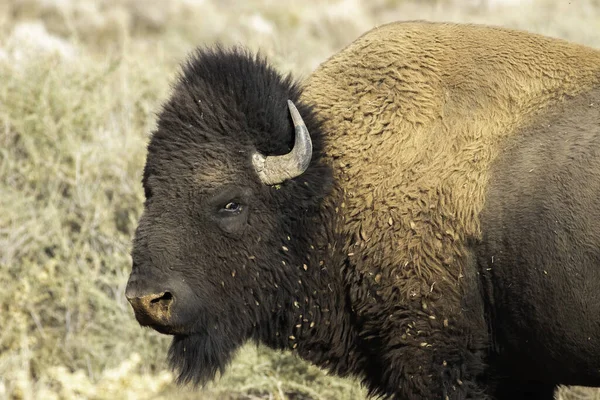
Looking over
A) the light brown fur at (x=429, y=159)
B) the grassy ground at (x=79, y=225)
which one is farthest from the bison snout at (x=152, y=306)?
the grassy ground at (x=79, y=225)

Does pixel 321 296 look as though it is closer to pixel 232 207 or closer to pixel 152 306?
pixel 232 207

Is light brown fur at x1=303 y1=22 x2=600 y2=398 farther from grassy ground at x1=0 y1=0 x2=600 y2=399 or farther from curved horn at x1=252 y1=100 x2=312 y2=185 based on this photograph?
grassy ground at x1=0 y1=0 x2=600 y2=399

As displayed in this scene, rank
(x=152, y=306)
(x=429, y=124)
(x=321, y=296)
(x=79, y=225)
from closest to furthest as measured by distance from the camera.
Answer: (x=152, y=306)
(x=429, y=124)
(x=321, y=296)
(x=79, y=225)

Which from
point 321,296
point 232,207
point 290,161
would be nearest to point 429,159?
point 290,161

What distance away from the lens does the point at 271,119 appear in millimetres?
4305

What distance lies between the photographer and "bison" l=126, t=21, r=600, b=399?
3.91m

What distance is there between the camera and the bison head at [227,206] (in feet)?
13.7

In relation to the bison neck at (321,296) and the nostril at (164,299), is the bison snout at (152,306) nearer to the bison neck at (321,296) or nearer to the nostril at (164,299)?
A: the nostril at (164,299)

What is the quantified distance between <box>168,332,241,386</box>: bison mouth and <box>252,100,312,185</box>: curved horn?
84 centimetres

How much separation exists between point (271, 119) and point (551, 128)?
132 centimetres

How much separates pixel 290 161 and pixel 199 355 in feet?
3.57

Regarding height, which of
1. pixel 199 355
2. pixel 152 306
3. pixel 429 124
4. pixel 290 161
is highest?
pixel 429 124

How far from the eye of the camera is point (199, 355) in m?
4.41

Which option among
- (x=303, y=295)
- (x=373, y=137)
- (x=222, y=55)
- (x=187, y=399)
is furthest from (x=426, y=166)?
(x=187, y=399)
